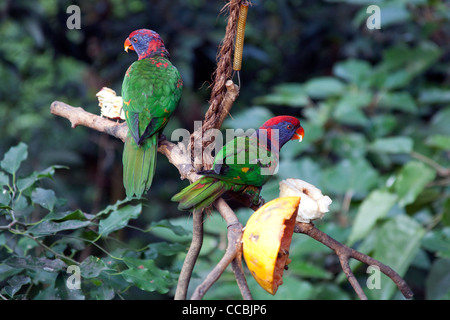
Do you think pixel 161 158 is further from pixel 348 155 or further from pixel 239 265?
pixel 239 265

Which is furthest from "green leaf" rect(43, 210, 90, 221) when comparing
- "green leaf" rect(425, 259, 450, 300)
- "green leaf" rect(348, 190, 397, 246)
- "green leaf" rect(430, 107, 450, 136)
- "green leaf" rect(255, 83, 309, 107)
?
"green leaf" rect(430, 107, 450, 136)

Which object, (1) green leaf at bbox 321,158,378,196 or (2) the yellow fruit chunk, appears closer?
(2) the yellow fruit chunk

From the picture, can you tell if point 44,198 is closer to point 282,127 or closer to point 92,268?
point 92,268

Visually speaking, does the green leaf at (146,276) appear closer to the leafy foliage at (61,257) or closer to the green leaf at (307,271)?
the leafy foliage at (61,257)

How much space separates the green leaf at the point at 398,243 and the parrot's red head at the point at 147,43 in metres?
1.15

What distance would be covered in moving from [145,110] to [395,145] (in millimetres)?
1614

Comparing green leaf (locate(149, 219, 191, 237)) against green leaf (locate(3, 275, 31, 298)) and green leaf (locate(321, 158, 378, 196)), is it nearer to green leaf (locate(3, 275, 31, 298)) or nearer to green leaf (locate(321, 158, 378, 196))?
green leaf (locate(3, 275, 31, 298))

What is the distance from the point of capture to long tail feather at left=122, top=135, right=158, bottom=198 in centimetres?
112

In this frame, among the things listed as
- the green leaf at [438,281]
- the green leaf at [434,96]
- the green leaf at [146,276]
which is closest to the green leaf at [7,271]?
the green leaf at [146,276]

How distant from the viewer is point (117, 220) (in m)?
1.26

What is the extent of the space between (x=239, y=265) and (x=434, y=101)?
8.81 ft

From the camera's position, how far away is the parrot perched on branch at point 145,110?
1.15 metres

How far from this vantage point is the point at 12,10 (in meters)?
2.87

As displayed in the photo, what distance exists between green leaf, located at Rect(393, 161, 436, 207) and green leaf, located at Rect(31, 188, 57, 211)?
1439 millimetres
